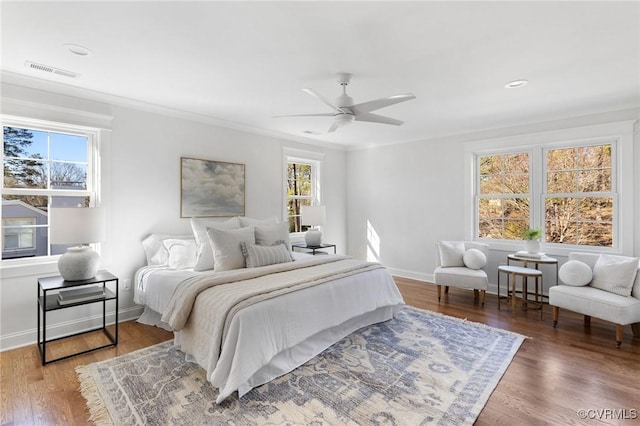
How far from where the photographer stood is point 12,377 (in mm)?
2422

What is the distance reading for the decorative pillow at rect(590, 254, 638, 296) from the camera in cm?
312

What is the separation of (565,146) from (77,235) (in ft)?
18.8

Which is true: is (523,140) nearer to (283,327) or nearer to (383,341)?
(383,341)

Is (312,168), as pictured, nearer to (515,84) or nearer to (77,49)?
(515,84)

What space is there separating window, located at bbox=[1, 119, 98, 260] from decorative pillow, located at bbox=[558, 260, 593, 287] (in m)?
5.26

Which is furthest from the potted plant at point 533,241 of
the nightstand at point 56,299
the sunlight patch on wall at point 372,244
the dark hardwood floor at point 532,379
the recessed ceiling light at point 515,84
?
the nightstand at point 56,299

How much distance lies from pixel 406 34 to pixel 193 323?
2668 millimetres

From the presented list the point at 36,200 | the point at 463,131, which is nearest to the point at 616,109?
the point at 463,131

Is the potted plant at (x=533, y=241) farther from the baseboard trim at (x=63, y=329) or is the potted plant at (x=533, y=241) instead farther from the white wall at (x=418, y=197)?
the baseboard trim at (x=63, y=329)

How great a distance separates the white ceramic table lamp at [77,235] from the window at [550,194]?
5030 millimetres

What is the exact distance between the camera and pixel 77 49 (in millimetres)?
2416

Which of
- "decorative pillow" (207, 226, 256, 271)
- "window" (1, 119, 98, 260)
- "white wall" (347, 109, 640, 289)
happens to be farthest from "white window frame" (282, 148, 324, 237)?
"window" (1, 119, 98, 260)

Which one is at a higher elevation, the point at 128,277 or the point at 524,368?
the point at 128,277

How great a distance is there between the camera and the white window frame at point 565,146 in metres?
3.76
